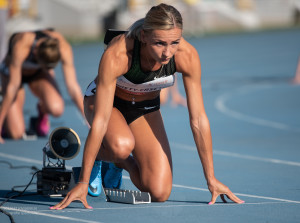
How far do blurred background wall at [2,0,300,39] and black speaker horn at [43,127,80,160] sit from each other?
25379 mm

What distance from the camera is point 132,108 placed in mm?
6301

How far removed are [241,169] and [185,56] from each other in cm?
238

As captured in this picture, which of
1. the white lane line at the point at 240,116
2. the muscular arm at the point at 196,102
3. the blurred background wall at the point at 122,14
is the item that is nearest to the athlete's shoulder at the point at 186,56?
the muscular arm at the point at 196,102

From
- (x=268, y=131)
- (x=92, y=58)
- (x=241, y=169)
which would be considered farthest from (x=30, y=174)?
(x=92, y=58)

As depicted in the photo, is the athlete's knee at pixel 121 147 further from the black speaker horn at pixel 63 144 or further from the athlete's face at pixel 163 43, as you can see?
the athlete's face at pixel 163 43

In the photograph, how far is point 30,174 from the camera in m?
7.32

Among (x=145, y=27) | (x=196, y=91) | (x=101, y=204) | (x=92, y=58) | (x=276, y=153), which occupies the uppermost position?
(x=145, y=27)

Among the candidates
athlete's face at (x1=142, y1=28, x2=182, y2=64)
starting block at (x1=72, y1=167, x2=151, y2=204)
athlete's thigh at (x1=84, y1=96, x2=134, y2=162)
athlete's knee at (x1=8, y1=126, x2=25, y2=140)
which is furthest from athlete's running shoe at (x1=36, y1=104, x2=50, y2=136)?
athlete's face at (x1=142, y1=28, x2=182, y2=64)

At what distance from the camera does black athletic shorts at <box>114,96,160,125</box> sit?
20.6 ft

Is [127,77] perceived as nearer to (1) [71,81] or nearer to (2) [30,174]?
(2) [30,174]

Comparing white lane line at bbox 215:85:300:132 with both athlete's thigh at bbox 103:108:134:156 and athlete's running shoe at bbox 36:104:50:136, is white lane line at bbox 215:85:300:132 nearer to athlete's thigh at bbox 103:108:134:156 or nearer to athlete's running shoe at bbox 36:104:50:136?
athlete's running shoe at bbox 36:104:50:136

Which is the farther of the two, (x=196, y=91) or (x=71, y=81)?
(x=71, y=81)

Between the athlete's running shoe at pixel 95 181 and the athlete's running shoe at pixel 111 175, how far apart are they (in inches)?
11.2

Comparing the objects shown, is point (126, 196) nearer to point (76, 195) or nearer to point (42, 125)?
point (76, 195)
